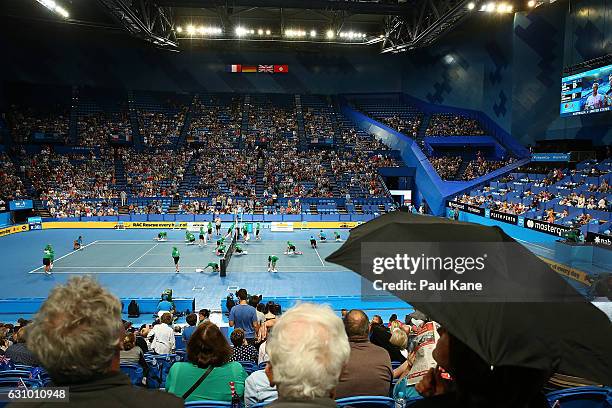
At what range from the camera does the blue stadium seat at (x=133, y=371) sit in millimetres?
6074

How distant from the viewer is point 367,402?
3.59m

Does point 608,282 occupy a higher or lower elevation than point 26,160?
lower

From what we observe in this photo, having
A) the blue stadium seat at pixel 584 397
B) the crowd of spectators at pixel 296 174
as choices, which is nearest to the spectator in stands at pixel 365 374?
the blue stadium seat at pixel 584 397

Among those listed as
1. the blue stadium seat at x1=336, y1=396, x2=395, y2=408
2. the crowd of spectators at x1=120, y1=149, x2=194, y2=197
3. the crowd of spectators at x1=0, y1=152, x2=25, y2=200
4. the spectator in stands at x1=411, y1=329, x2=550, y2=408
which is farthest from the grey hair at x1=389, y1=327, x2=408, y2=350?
the crowd of spectators at x1=0, y1=152, x2=25, y2=200

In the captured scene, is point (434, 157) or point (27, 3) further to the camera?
point (434, 157)

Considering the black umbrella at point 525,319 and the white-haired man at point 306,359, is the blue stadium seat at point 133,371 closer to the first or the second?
the white-haired man at point 306,359

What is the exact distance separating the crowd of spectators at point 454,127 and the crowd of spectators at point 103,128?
3549 cm

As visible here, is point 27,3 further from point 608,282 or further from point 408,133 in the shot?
point 608,282

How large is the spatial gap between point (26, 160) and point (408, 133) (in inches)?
1629

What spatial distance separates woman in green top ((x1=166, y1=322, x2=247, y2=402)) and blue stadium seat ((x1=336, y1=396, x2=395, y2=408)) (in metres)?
1.23

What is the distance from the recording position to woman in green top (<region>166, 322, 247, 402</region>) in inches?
156

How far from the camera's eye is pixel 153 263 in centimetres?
2264

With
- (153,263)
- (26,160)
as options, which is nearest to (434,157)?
(153,263)
